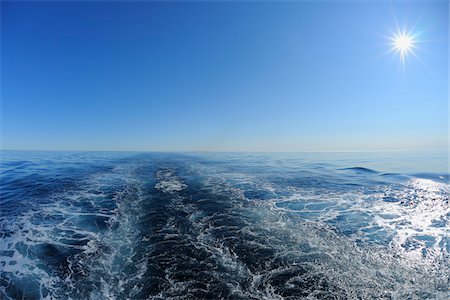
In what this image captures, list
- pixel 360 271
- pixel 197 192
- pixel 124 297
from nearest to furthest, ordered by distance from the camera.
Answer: pixel 124 297
pixel 360 271
pixel 197 192

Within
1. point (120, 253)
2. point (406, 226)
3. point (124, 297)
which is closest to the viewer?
point (124, 297)

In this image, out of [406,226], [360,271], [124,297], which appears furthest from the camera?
[406,226]

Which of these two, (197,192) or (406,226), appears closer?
(406,226)

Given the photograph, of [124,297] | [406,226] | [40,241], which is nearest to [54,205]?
[40,241]

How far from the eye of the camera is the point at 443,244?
9.94m

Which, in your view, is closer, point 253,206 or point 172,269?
→ point 172,269

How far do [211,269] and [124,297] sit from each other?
3.01 m

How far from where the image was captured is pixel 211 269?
7559 mm

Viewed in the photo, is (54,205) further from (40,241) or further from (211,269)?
(211,269)

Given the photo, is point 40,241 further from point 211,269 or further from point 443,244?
point 443,244

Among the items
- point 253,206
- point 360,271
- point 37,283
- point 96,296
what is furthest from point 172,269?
point 253,206

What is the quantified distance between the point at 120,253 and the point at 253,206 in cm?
907

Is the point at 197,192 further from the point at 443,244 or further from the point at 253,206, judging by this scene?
the point at 443,244

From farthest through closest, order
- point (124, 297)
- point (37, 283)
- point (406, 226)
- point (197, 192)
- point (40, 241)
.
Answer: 1. point (197, 192)
2. point (406, 226)
3. point (40, 241)
4. point (37, 283)
5. point (124, 297)
